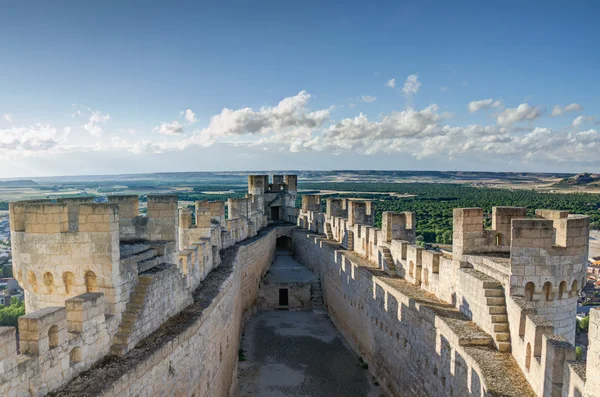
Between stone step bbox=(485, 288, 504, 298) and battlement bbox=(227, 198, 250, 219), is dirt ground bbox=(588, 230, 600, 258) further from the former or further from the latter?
stone step bbox=(485, 288, 504, 298)

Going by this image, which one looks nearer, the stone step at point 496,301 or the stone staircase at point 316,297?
the stone step at point 496,301

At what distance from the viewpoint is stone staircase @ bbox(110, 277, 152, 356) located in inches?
229

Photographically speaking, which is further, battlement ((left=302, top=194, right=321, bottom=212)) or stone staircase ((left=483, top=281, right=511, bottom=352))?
battlement ((left=302, top=194, right=321, bottom=212))

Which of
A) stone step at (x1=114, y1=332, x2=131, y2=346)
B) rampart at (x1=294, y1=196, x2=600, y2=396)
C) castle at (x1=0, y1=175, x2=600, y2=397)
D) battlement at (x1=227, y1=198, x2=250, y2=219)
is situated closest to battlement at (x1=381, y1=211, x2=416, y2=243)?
rampart at (x1=294, y1=196, x2=600, y2=396)

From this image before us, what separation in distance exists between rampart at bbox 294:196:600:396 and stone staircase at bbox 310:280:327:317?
544 centimetres

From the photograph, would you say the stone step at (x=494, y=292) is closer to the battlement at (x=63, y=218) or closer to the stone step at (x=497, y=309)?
the stone step at (x=497, y=309)

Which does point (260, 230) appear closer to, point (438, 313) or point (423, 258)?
point (423, 258)

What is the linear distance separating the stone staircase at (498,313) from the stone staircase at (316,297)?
11129mm

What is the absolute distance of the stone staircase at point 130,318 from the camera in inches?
229

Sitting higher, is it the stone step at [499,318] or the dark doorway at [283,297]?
the stone step at [499,318]

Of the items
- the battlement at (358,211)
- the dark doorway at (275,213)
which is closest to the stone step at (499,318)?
the battlement at (358,211)

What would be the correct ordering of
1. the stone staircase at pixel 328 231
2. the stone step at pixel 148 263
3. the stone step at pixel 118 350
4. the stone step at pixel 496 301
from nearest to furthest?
the stone step at pixel 118 350 < the stone step at pixel 496 301 < the stone step at pixel 148 263 < the stone staircase at pixel 328 231

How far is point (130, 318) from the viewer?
6.10 metres

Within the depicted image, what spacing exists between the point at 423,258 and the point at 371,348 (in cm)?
322
